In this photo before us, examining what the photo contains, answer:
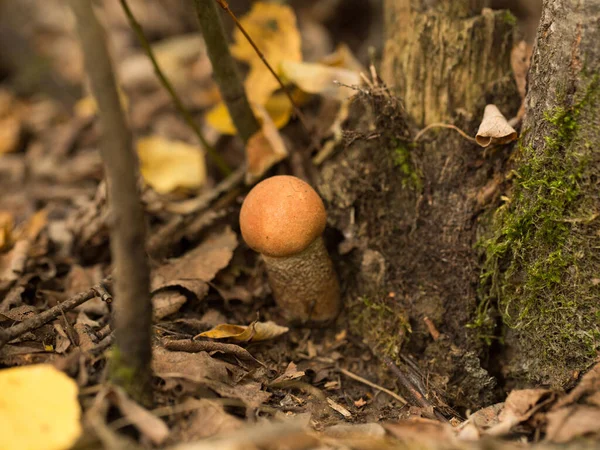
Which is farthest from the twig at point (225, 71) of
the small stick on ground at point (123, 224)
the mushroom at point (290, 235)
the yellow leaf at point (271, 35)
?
the small stick on ground at point (123, 224)

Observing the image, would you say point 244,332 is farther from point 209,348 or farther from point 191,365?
point 191,365

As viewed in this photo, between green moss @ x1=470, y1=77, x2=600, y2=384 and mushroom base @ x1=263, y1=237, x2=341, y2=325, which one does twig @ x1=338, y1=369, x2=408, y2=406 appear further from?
green moss @ x1=470, y1=77, x2=600, y2=384

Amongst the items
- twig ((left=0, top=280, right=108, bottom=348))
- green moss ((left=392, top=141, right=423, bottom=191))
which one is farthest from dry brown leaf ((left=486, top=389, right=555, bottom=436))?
twig ((left=0, top=280, right=108, bottom=348))

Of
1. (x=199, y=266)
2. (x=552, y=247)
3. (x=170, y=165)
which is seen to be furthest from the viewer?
(x=170, y=165)

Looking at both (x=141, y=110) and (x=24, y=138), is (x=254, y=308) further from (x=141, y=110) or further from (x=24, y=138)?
(x=24, y=138)

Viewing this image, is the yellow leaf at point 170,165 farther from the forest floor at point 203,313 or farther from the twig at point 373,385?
the twig at point 373,385

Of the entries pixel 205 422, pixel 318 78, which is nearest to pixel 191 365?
pixel 205 422
